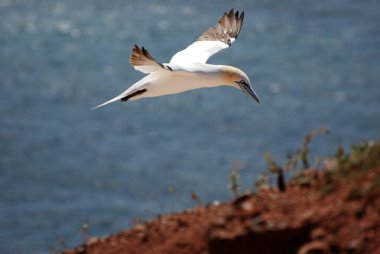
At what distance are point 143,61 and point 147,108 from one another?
14.3 meters

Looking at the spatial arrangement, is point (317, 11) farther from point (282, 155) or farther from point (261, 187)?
point (261, 187)

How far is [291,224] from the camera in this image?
7.48 m

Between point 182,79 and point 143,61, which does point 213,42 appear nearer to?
point 182,79

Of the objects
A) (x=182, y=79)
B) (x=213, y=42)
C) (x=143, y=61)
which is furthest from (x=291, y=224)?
(x=213, y=42)

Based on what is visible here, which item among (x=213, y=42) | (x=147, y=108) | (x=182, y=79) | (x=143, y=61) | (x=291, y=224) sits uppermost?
(x=147, y=108)

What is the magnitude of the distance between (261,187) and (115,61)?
19413 mm

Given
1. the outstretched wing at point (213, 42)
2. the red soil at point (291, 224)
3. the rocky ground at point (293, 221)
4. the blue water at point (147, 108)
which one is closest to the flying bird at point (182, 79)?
the outstretched wing at point (213, 42)

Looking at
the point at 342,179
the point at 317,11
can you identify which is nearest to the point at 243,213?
the point at 342,179

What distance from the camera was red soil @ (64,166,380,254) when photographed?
7324 millimetres

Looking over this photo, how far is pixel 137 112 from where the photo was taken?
24391 mm

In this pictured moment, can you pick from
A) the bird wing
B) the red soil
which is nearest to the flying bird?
the bird wing

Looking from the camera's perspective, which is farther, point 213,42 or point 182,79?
point 213,42

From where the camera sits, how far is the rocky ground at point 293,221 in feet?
24.1

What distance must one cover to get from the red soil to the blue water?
7.62m
